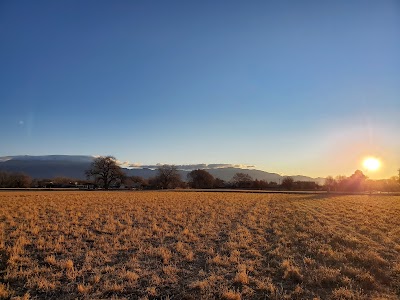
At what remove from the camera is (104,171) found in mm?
129875

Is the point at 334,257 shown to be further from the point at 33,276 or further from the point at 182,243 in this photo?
the point at 33,276

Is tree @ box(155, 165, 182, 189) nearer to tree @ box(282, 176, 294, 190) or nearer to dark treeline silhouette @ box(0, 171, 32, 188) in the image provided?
tree @ box(282, 176, 294, 190)

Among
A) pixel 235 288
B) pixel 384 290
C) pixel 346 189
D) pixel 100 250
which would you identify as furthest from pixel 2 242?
pixel 346 189

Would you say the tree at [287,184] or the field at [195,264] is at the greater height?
the tree at [287,184]

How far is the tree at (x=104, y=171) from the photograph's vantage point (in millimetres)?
129000

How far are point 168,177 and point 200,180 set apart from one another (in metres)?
22.9

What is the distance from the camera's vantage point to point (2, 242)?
14.5 m

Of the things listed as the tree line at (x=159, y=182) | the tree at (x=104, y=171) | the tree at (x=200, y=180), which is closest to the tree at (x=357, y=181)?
the tree line at (x=159, y=182)

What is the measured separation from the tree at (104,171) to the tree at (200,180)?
40.7 meters

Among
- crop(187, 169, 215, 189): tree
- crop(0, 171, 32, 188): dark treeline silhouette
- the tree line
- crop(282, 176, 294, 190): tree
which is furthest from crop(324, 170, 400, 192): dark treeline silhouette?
crop(0, 171, 32, 188): dark treeline silhouette

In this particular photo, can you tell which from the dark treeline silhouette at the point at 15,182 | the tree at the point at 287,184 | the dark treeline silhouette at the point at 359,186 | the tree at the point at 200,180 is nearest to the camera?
the dark treeline silhouette at the point at 359,186

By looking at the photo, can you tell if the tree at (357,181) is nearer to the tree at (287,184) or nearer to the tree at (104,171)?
the tree at (287,184)

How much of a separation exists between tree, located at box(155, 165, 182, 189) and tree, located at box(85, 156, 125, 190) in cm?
2010

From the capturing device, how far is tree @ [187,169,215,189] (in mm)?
158375
